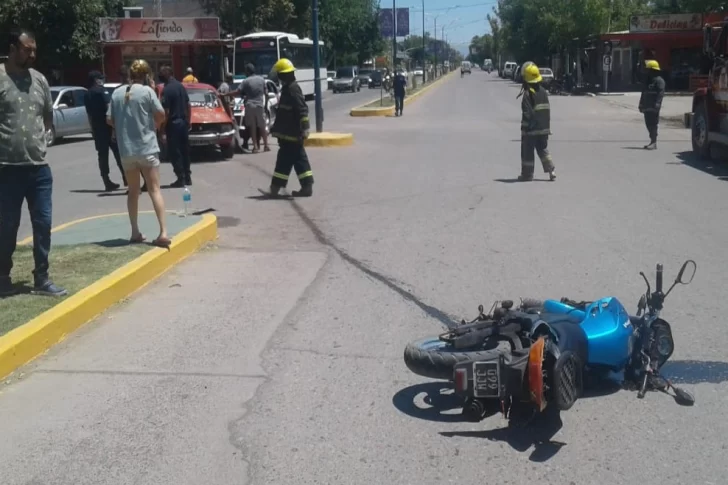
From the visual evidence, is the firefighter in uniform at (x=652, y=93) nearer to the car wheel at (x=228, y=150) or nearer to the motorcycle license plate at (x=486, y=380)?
the car wheel at (x=228, y=150)

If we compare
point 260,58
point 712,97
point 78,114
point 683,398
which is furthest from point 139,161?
point 260,58

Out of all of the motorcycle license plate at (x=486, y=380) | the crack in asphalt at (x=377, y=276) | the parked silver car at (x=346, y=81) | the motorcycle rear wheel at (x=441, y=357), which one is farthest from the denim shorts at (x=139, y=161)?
the parked silver car at (x=346, y=81)

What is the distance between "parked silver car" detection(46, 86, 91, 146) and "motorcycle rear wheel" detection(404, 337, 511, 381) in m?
21.2

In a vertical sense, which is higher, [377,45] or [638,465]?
[377,45]

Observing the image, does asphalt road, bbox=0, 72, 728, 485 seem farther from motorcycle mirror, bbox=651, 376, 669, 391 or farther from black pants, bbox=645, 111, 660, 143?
black pants, bbox=645, 111, 660, 143

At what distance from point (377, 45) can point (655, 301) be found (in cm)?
9242

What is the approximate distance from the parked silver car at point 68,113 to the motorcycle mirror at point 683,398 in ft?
72.0

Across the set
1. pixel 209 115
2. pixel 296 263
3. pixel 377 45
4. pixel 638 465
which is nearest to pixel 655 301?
pixel 638 465

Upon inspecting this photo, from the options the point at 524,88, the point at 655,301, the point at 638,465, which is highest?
the point at 524,88

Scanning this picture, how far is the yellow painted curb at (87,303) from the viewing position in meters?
6.06

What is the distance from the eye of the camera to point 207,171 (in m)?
17.1

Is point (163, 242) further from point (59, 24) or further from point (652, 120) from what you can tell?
point (59, 24)

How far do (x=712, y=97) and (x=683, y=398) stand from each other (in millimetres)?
13516

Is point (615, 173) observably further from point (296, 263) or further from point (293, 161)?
point (296, 263)
